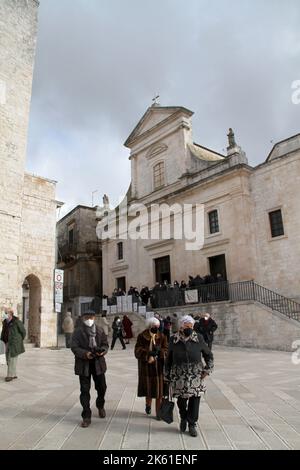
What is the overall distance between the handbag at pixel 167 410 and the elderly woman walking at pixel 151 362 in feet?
0.88

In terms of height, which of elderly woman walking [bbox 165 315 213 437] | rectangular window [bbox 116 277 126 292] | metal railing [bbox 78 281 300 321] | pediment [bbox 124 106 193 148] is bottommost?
elderly woman walking [bbox 165 315 213 437]

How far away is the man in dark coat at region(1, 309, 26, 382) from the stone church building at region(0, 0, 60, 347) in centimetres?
483

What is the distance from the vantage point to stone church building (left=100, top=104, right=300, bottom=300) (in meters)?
19.2

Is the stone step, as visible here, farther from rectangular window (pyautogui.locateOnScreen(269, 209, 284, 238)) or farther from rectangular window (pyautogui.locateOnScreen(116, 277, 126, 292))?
rectangular window (pyautogui.locateOnScreen(269, 209, 284, 238))

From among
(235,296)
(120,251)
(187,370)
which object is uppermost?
(120,251)

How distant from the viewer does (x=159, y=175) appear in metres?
27.2

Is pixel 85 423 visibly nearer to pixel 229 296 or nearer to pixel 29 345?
pixel 29 345

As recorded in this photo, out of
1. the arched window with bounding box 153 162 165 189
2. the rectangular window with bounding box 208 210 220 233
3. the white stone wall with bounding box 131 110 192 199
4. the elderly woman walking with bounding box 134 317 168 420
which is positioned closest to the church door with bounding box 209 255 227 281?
the rectangular window with bounding box 208 210 220 233

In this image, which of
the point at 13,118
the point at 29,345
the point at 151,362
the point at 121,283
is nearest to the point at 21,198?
the point at 13,118

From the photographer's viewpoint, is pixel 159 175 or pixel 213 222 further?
pixel 159 175

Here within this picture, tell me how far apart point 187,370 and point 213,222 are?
59.9 ft

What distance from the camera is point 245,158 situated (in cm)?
2152

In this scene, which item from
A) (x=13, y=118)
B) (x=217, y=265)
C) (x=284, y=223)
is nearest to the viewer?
(x=13, y=118)
